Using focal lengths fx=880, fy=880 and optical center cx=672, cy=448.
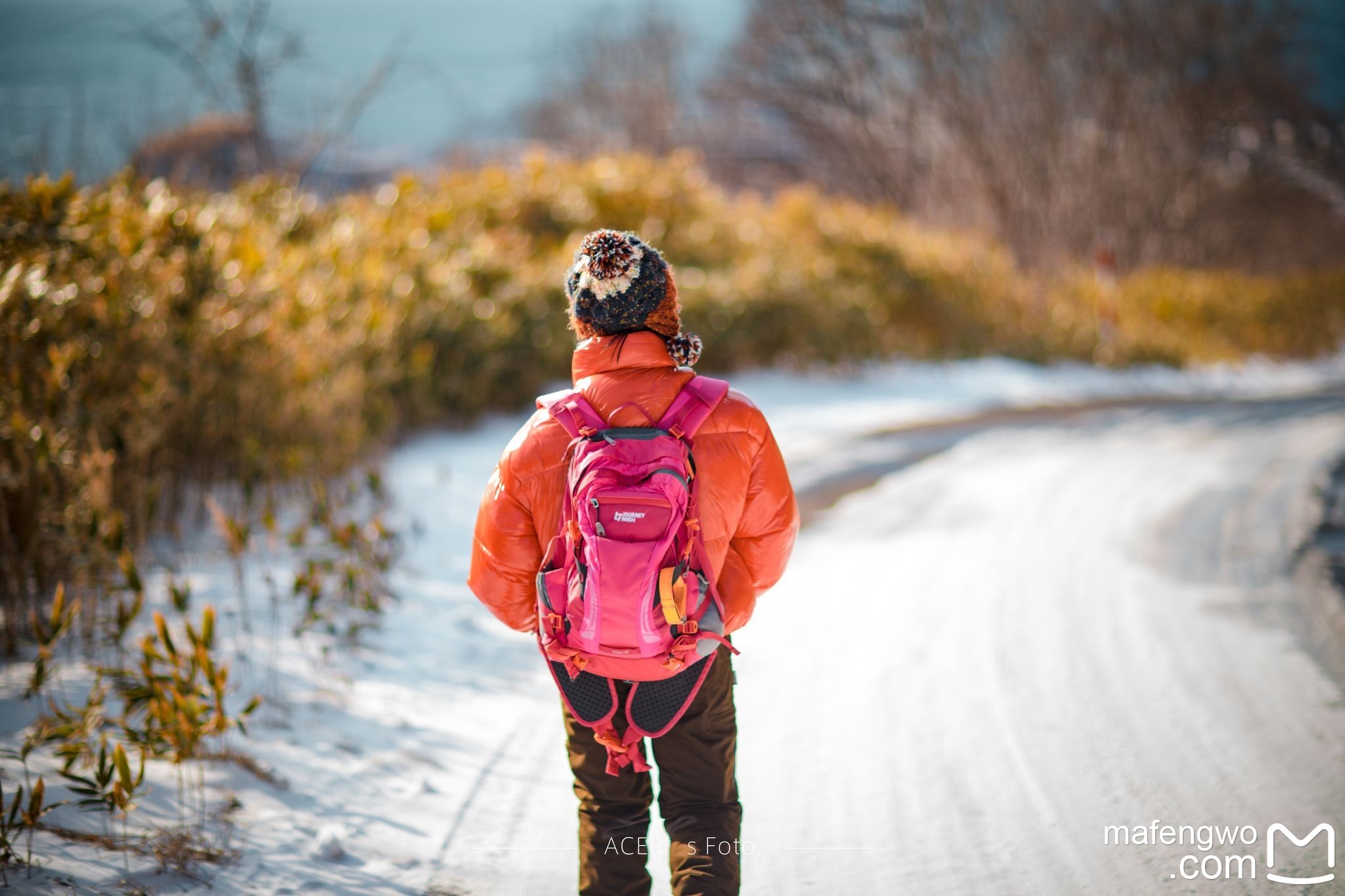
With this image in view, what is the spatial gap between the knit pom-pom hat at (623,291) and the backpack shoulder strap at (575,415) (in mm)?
176

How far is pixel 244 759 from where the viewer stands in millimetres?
3123

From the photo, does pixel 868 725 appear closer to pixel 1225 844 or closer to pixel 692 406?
pixel 1225 844

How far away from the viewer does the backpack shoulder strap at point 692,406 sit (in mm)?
1977

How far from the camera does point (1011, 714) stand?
3.42 metres

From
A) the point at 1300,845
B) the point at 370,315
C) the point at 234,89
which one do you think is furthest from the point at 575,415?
the point at 234,89

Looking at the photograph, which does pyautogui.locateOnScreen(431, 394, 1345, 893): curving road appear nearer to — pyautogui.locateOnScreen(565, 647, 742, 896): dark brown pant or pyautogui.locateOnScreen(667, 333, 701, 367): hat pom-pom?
pyautogui.locateOnScreen(565, 647, 742, 896): dark brown pant

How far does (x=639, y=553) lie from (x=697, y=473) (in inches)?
10.6

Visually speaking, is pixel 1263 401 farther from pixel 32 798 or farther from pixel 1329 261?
pixel 1329 261

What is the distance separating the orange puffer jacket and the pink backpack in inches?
1.6

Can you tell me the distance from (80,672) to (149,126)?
497cm

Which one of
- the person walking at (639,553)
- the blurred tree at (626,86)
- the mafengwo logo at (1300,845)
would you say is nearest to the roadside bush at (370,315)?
the person walking at (639,553)

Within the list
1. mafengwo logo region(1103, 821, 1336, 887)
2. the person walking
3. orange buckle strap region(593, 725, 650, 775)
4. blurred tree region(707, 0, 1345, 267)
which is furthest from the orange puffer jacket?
blurred tree region(707, 0, 1345, 267)

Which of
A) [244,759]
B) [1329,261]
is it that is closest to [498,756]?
[244,759]

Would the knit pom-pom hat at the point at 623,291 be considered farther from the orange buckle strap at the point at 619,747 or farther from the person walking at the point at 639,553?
the orange buckle strap at the point at 619,747
